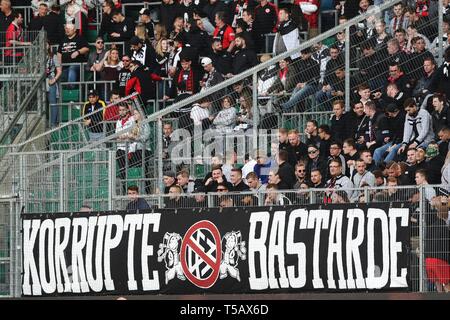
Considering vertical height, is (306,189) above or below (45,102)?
below

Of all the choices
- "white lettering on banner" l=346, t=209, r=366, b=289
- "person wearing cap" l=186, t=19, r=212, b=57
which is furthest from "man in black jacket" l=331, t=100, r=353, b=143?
"person wearing cap" l=186, t=19, r=212, b=57

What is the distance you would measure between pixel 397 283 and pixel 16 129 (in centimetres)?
1012

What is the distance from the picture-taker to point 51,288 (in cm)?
2080

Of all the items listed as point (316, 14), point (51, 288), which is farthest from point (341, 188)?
point (316, 14)

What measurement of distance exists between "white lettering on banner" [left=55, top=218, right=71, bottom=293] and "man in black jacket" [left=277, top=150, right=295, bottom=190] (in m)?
2.81

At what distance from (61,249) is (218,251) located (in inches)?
95.7

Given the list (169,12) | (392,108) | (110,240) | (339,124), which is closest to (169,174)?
(110,240)

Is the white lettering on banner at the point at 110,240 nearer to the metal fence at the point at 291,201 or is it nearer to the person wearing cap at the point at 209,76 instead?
the metal fence at the point at 291,201

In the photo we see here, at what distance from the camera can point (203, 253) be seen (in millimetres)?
19656

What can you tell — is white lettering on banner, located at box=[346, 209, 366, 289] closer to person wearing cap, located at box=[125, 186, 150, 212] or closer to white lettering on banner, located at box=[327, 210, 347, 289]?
white lettering on banner, located at box=[327, 210, 347, 289]

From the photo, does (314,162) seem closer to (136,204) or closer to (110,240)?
(136,204)
